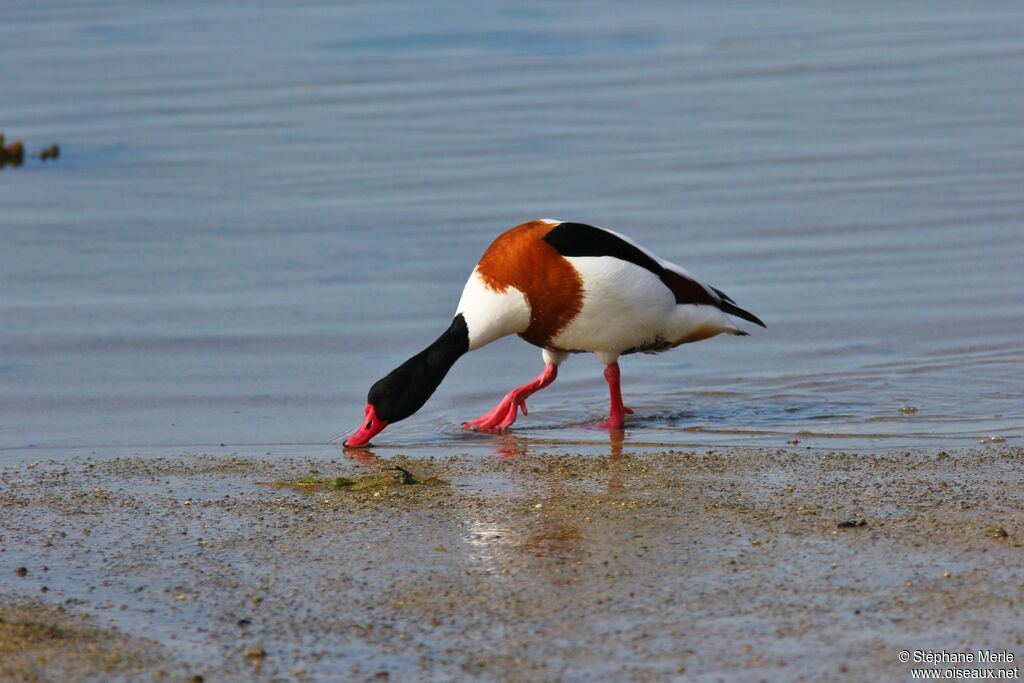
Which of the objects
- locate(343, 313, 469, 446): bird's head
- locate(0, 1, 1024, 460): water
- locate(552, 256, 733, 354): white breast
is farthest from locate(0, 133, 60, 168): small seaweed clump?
locate(552, 256, 733, 354): white breast

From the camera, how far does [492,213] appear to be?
11.7 m

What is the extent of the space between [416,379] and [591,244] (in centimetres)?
104

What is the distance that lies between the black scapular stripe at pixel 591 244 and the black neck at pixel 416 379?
59cm

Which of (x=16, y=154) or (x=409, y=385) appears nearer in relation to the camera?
(x=409, y=385)

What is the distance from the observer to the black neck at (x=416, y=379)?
6.98 meters

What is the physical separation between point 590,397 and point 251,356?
198 centimetres

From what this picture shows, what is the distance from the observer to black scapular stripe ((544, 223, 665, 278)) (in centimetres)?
724

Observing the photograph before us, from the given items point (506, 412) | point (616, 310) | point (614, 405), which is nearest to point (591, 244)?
point (616, 310)

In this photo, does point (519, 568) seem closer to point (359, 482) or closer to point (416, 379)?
point (359, 482)

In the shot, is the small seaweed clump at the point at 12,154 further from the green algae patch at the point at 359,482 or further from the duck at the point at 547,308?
the green algae patch at the point at 359,482

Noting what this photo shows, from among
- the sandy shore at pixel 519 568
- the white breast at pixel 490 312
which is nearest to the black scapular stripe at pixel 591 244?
the white breast at pixel 490 312

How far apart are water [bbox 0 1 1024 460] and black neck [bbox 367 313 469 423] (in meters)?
0.23

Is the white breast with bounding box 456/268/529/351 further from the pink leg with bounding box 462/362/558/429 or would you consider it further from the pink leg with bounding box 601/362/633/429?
the pink leg with bounding box 601/362/633/429

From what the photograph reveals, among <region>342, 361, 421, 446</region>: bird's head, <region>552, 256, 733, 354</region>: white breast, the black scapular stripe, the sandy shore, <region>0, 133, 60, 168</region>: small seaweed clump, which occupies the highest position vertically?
<region>0, 133, 60, 168</region>: small seaweed clump
